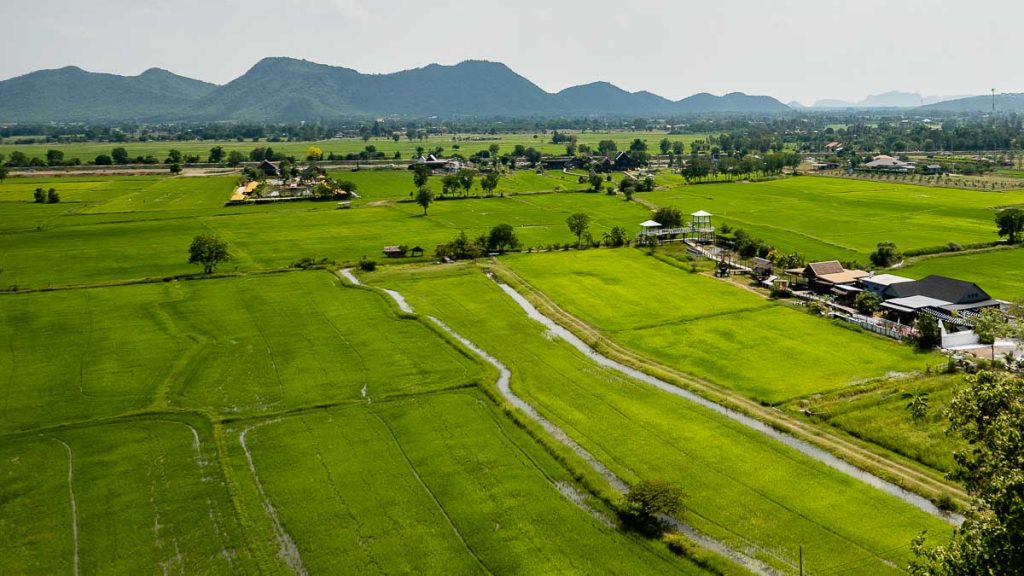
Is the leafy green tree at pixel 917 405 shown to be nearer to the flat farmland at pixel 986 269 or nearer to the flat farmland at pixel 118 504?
the flat farmland at pixel 986 269

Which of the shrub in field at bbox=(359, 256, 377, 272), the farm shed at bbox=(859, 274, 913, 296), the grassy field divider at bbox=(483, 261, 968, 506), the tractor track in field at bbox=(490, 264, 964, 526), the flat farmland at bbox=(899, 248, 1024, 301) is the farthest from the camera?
the shrub in field at bbox=(359, 256, 377, 272)

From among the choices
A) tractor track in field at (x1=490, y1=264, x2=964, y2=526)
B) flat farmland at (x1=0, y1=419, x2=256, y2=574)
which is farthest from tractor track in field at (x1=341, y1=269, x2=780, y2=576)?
flat farmland at (x1=0, y1=419, x2=256, y2=574)

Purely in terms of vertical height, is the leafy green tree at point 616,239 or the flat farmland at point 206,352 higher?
the leafy green tree at point 616,239

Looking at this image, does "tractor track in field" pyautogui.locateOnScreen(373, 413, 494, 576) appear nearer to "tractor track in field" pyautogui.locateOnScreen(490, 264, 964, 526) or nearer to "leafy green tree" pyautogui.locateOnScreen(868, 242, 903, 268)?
"tractor track in field" pyautogui.locateOnScreen(490, 264, 964, 526)

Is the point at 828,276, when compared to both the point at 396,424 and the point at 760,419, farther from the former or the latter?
the point at 396,424

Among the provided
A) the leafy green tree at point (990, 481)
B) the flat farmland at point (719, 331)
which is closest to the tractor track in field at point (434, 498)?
the leafy green tree at point (990, 481)

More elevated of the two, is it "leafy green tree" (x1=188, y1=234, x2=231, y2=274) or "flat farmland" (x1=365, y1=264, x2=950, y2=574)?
"leafy green tree" (x1=188, y1=234, x2=231, y2=274)

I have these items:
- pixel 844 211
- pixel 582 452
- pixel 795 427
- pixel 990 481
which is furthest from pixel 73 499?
pixel 844 211

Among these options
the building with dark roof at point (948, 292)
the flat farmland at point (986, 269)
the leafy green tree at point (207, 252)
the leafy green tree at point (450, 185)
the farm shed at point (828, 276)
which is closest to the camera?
the building with dark roof at point (948, 292)
